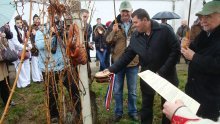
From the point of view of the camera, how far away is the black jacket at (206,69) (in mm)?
3238

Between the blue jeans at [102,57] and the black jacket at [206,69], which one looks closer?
the black jacket at [206,69]

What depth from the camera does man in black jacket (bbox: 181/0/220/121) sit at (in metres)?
3.21

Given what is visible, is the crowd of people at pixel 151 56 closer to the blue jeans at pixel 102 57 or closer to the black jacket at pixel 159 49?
the black jacket at pixel 159 49

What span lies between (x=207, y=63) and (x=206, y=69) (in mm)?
74

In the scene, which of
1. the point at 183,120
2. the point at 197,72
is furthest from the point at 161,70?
the point at 183,120

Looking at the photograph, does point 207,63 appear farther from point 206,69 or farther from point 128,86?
point 128,86

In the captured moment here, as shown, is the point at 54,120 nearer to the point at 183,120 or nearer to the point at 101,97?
the point at 101,97

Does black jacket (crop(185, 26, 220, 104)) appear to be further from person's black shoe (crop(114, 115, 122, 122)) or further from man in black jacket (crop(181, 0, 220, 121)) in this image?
person's black shoe (crop(114, 115, 122, 122))

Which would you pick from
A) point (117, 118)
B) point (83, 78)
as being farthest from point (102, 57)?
point (83, 78)

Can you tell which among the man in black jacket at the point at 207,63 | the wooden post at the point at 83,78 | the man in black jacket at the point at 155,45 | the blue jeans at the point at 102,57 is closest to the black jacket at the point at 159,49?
the man in black jacket at the point at 155,45

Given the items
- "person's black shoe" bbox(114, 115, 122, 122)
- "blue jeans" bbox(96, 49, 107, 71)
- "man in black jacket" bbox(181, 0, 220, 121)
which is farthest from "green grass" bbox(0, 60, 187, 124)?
"blue jeans" bbox(96, 49, 107, 71)

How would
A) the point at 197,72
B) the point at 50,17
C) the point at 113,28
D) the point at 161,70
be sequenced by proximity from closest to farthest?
the point at 50,17 < the point at 197,72 < the point at 161,70 < the point at 113,28

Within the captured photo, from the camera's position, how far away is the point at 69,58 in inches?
140

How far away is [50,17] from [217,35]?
169cm
